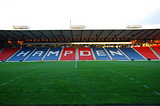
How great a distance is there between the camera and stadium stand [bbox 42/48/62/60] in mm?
31705

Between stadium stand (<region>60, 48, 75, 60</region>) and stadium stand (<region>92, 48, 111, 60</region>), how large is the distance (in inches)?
345

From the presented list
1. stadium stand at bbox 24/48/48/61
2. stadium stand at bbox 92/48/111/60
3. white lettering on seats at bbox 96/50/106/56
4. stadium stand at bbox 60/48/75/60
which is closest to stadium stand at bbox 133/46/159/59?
stadium stand at bbox 92/48/111/60

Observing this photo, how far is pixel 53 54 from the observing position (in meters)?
34.2

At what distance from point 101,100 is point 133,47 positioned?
139 feet

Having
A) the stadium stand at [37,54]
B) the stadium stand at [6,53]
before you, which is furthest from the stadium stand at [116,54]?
the stadium stand at [6,53]

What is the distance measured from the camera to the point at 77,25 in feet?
91.9

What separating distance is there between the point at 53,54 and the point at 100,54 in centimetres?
1757

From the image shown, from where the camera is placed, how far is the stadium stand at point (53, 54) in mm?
31705

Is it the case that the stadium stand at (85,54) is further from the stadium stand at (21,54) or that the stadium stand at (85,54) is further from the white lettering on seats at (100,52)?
the stadium stand at (21,54)

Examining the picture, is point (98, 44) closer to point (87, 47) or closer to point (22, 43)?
point (87, 47)

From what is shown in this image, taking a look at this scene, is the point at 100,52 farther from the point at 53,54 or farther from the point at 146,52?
the point at 53,54

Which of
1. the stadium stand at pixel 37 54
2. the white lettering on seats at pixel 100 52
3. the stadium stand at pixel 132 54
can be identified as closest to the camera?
the stadium stand at pixel 132 54

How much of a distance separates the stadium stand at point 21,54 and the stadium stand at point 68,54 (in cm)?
1343

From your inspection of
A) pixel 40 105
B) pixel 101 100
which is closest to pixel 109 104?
pixel 101 100
